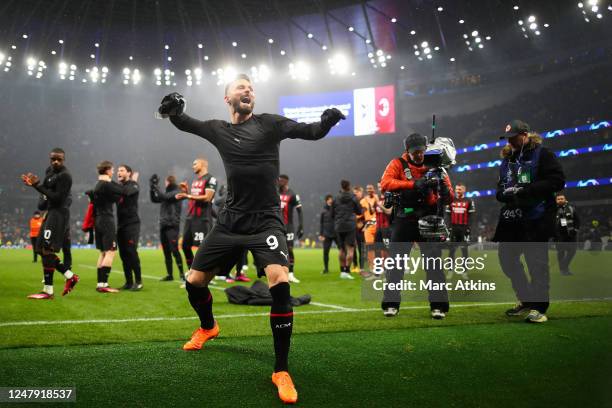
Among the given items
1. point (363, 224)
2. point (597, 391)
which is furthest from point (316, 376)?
point (363, 224)

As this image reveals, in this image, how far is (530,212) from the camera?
633 centimetres

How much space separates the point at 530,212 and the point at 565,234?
287 inches

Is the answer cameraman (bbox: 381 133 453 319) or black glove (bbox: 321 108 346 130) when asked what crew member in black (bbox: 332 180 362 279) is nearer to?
cameraman (bbox: 381 133 453 319)

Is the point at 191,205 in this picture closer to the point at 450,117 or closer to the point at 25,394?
the point at 25,394

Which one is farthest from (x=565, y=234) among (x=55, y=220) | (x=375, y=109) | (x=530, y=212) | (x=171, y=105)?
(x=375, y=109)

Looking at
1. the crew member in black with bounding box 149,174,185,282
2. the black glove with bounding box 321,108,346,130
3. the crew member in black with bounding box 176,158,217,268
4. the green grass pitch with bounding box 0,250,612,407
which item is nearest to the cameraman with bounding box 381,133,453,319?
the green grass pitch with bounding box 0,250,612,407

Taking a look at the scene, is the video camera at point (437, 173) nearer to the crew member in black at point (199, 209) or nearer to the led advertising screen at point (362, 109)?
the crew member in black at point (199, 209)

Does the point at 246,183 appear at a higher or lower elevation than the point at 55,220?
higher

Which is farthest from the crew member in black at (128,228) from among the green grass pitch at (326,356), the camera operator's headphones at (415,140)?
the camera operator's headphones at (415,140)

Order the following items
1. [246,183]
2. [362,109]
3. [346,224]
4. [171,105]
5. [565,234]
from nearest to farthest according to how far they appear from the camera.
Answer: [246,183]
[171,105]
[565,234]
[346,224]
[362,109]

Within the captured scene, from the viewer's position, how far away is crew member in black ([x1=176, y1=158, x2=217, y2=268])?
10.2 meters

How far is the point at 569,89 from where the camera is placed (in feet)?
121

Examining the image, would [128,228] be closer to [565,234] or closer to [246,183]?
[246,183]

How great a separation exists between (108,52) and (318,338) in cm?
3629
